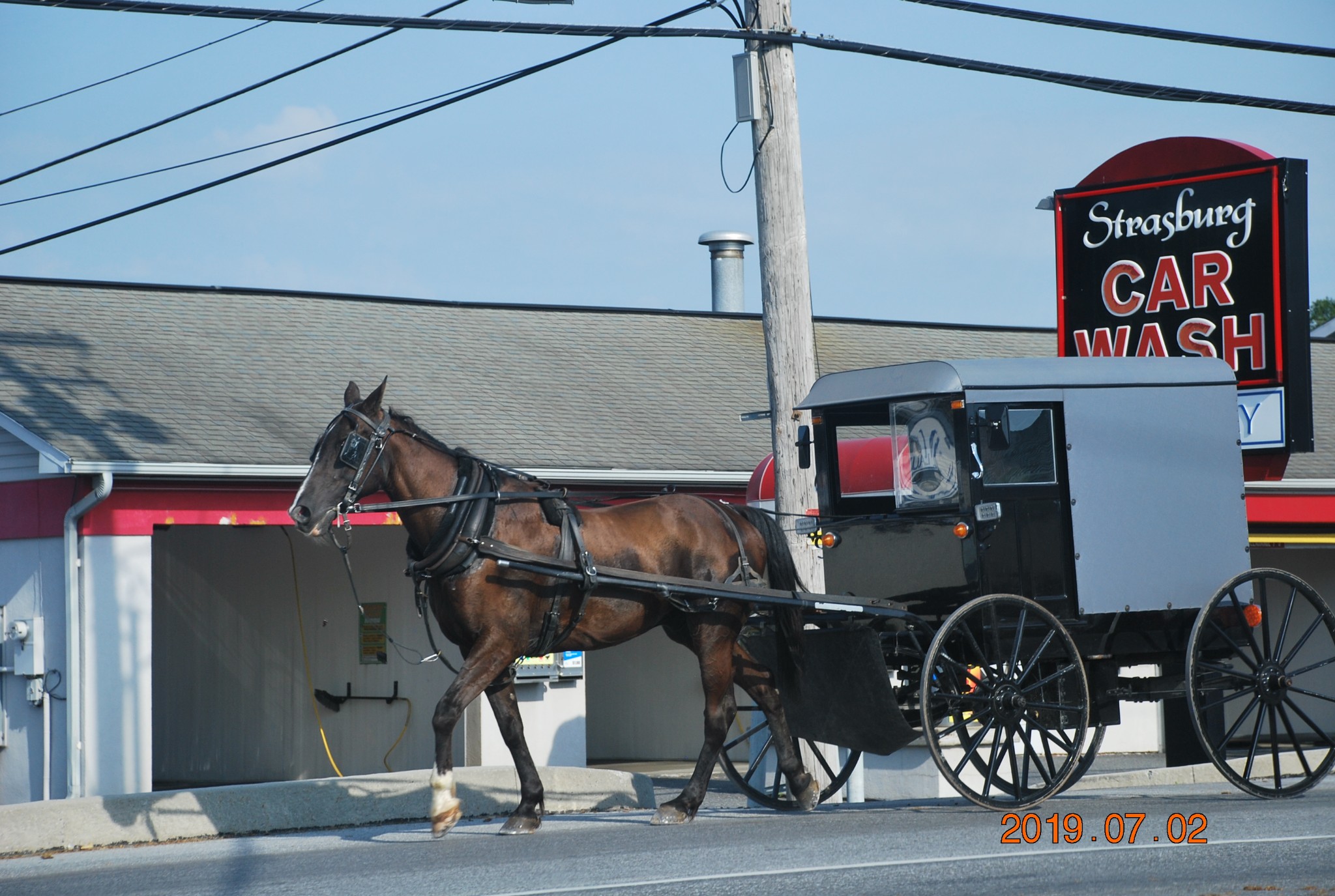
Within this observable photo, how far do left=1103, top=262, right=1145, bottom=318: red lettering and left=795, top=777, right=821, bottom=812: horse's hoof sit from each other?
6.56m

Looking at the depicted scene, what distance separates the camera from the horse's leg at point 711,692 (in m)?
9.33

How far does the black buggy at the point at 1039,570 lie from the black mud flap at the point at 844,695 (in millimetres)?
16

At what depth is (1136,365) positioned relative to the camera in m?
9.40

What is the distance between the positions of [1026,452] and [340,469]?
12.9 ft

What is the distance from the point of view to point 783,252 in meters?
10.9

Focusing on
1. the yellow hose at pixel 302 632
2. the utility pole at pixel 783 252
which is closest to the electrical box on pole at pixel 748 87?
the utility pole at pixel 783 252

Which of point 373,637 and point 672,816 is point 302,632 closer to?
point 373,637

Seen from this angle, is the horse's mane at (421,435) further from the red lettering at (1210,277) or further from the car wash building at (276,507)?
the red lettering at (1210,277)

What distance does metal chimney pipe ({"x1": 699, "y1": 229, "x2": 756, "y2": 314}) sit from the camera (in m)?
25.5

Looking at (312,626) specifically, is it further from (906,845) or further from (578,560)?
(906,845)

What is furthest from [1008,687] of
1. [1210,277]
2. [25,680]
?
[25,680]

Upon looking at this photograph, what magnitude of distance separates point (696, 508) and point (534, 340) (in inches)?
371

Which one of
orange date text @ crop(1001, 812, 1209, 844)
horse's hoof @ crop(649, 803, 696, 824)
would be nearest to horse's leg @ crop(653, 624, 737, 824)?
horse's hoof @ crop(649, 803, 696, 824)

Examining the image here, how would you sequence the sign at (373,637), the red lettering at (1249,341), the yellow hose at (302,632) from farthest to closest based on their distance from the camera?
the yellow hose at (302,632), the sign at (373,637), the red lettering at (1249,341)
